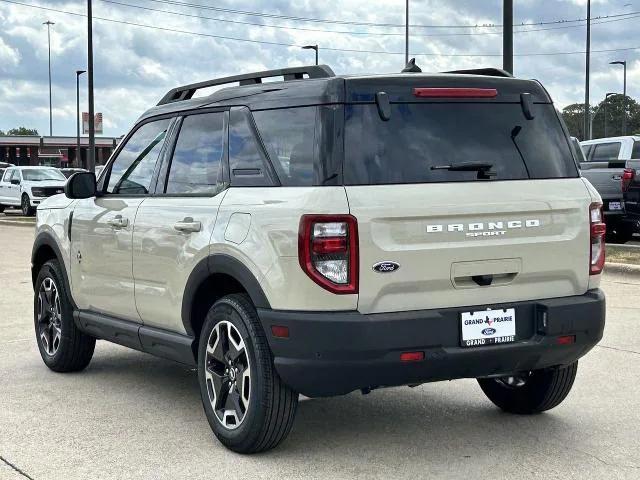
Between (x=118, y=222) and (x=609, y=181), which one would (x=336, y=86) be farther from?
(x=609, y=181)

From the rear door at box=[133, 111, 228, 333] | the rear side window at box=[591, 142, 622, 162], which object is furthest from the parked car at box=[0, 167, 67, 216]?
the rear door at box=[133, 111, 228, 333]

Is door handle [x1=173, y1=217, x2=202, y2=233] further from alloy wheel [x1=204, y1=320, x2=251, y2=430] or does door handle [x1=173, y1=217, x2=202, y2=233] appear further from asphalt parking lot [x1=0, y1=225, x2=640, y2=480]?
asphalt parking lot [x1=0, y1=225, x2=640, y2=480]

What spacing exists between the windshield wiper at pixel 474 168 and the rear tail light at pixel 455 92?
35 cm

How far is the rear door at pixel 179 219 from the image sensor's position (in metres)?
5.16

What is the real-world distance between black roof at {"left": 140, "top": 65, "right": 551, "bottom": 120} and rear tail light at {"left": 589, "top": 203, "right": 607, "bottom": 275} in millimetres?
634

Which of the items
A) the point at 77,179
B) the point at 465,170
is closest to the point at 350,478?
Result: the point at 465,170

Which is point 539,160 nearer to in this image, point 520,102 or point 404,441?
point 520,102

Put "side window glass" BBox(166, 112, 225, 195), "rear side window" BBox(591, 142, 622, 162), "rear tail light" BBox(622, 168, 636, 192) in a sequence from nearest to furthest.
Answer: "side window glass" BBox(166, 112, 225, 195) < "rear tail light" BBox(622, 168, 636, 192) < "rear side window" BBox(591, 142, 622, 162)

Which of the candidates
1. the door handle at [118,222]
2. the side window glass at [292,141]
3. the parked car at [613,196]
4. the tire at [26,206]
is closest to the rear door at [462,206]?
the side window glass at [292,141]

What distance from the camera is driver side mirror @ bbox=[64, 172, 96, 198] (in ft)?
20.6

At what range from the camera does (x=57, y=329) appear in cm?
696

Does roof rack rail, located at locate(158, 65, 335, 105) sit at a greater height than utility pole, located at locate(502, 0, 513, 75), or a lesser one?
lesser

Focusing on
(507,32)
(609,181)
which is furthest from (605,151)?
(507,32)

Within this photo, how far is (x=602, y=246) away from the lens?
508 cm
